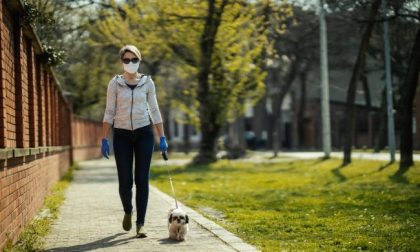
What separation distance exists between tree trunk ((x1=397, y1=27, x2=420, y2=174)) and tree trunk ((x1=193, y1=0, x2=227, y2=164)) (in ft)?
27.7

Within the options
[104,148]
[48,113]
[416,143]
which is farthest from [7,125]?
[416,143]

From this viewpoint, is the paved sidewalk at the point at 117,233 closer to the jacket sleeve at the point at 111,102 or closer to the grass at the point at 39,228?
the grass at the point at 39,228

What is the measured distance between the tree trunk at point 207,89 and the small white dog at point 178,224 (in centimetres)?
1799

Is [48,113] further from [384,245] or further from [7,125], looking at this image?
[384,245]

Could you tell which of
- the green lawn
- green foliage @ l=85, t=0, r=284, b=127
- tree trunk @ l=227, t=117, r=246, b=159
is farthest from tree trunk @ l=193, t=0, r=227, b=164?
tree trunk @ l=227, t=117, r=246, b=159

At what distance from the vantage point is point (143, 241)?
7445 millimetres

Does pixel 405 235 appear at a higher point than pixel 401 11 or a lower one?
lower

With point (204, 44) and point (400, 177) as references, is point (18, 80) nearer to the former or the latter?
point (400, 177)

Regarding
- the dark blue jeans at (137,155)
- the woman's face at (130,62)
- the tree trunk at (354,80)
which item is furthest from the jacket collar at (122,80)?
the tree trunk at (354,80)

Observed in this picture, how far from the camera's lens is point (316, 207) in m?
11.3

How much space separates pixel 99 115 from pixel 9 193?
180 feet

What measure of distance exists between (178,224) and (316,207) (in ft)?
14.7

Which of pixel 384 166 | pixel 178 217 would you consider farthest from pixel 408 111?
pixel 178 217

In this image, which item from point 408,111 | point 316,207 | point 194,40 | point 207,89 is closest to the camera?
point 316,207
